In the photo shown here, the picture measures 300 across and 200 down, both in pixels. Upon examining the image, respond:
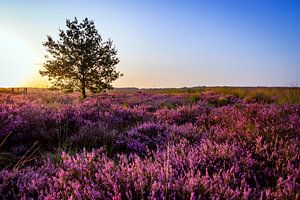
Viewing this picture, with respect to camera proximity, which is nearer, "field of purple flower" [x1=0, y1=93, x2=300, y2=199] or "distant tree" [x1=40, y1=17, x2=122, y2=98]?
"field of purple flower" [x1=0, y1=93, x2=300, y2=199]

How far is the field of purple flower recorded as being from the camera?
2.44m

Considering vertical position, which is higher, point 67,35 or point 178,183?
point 67,35

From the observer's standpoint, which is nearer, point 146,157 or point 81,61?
point 146,157

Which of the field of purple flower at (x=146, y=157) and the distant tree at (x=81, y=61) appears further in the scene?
the distant tree at (x=81, y=61)

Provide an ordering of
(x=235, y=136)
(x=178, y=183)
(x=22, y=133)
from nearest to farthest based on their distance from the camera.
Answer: (x=178, y=183), (x=235, y=136), (x=22, y=133)

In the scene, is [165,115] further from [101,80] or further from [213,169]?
[101,80]

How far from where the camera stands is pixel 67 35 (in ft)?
71.2

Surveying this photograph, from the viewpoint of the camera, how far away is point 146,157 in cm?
324

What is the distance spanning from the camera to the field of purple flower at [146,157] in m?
2.44

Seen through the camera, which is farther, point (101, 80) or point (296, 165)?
point (101, 80)

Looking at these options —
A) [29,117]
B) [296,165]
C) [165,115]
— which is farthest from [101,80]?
[296,165]

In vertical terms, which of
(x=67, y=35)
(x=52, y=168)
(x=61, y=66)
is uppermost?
(x=67, y=35)

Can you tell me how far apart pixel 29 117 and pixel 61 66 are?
1597 centimetres

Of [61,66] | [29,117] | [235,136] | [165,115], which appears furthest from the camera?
[61,66]
